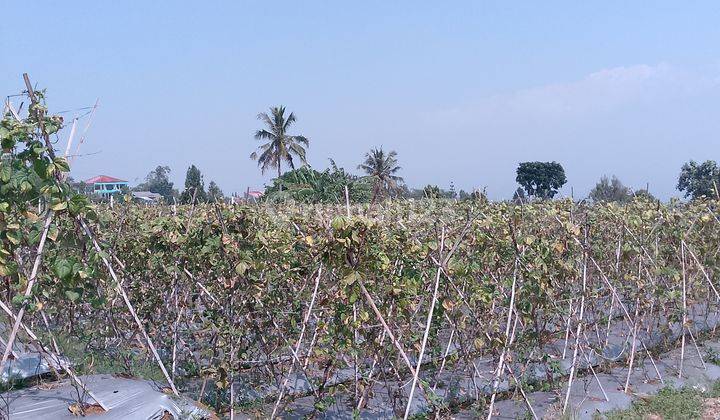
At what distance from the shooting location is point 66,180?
13.6 ft

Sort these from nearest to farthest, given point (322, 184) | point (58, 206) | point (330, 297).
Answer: point (58, 206)
point (330, 297)
point (322, 184)

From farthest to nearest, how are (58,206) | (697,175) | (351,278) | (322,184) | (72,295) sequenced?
1. (697,175)
2. (322,184)
3. (72,295)
4. (351,278)
5. (58,206)

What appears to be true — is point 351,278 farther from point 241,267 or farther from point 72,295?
point 72,295

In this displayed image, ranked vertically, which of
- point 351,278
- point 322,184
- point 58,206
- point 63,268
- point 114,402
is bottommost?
point 114,402

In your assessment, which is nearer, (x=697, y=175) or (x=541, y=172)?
(x=697, y=175)

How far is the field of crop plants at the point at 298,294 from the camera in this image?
13.7 ft

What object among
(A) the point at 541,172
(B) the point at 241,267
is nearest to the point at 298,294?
(B) the point at 241,267

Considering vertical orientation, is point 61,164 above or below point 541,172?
A: below

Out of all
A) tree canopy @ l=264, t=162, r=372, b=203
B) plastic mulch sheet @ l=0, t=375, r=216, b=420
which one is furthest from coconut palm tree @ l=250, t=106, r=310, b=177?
plastic mulch sheet @ l=0, t=375, r=216, b=420

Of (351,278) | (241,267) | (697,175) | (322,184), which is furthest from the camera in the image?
(697,175)

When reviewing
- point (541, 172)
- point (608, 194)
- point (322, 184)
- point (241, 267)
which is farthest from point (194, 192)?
point (541, 172)

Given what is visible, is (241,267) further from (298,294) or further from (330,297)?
(330,297)

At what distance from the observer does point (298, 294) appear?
4.75 metres

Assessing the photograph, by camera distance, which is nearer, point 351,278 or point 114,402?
point 351,278
